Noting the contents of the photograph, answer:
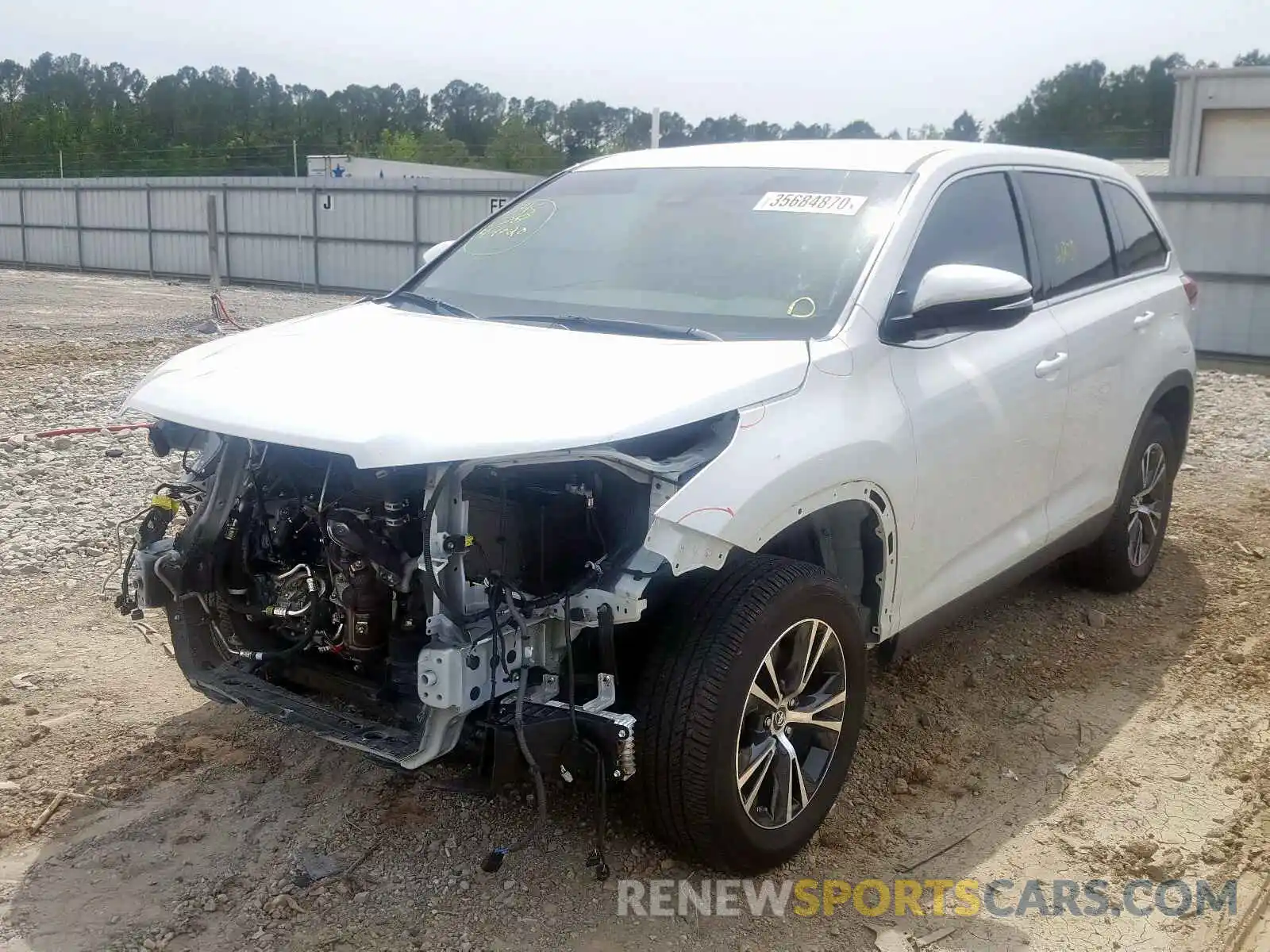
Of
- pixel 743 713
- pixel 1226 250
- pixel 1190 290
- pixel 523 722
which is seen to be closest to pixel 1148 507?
pixel 1190 290

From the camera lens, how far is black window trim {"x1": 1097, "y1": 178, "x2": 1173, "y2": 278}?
17.1 feet

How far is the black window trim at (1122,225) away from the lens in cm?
523

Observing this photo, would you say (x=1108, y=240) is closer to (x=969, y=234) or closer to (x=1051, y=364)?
(x=1051, y=364)

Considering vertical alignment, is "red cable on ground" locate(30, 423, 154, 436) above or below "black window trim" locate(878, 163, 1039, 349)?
below

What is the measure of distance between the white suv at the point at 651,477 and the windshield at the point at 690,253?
1cm

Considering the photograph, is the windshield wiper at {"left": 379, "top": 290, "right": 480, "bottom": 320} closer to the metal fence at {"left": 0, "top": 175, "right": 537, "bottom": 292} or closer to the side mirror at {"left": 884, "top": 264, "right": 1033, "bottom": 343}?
the side mirror at {"left": 884, "top": 264, "right": 1033, "bottom": 343}

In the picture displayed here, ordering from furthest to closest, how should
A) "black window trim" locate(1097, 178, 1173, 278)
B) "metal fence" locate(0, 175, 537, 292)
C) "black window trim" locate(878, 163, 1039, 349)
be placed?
"metal fence" locate(0, 175, 537, 292) < "black window trim" locate(1097, 178, 1173, 278) < "black window trim" locate(878, 163, 1039, 349)

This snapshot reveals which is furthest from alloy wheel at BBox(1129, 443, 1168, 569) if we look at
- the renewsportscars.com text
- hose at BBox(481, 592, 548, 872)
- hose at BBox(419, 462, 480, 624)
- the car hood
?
hose at BBox(419, 462, 480, 624)

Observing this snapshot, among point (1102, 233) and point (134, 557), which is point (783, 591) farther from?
point (1102, 233)

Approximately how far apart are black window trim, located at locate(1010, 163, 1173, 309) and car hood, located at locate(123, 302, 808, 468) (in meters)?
1.59

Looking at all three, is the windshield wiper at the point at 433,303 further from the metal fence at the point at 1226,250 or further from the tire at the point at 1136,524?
the metal fence at the point at 1226,250

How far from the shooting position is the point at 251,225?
94.7 ft

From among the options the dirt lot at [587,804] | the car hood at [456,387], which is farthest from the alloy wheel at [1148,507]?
the car hood at [456,387]

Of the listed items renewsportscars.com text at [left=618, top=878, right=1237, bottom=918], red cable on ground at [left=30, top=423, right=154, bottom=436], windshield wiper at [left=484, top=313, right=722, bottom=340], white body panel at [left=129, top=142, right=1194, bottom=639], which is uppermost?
windshield wiper at [left=484, top=313, right=722, bottom=340]
